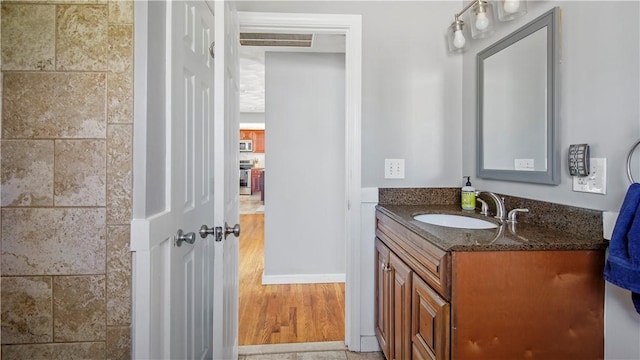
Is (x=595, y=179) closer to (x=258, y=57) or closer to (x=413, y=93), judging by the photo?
(x=413, y=93)

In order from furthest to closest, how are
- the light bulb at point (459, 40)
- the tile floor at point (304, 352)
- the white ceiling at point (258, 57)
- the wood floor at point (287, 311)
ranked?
the white ceiling at point (258, 57), the wood floor at point (287, 311), the tile floor at point (304, 352), the light bulb at point (459, 40)

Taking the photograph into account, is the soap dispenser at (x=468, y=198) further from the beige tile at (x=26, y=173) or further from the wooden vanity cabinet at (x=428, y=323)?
the beige tile at (x=26, y=173)

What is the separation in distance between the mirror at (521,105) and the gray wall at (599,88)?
0.04m

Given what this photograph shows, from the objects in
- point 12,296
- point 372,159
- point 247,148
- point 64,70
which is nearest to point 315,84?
point 372,159

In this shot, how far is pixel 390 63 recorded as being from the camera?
197 cm

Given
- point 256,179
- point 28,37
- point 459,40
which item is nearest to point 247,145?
point 256,179

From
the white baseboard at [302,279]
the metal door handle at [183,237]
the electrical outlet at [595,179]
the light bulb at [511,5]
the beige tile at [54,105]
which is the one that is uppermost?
the light bulb at [511,5]

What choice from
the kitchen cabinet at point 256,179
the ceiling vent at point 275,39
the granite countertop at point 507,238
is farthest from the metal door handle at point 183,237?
the kitchen cabinet at point 256,179

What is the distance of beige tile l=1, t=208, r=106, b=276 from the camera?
34.7 inches

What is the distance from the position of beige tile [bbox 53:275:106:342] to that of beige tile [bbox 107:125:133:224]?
0.18 metres

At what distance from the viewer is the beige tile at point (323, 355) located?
190cm

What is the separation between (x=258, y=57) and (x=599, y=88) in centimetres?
304

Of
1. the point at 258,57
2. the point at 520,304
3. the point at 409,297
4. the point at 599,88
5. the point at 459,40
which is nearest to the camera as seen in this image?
the point at 520,304

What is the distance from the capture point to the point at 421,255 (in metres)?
1.22
